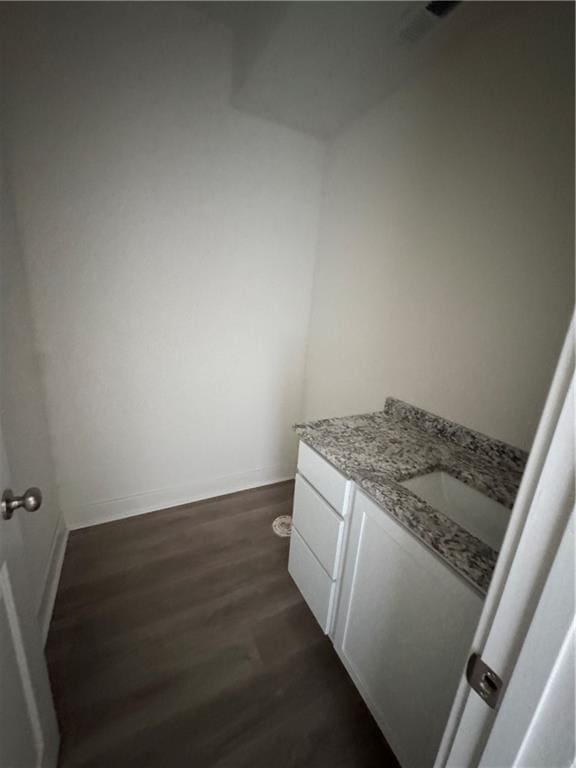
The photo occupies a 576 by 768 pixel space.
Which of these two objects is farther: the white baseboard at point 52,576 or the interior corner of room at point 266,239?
the white baseboard at point 52,576

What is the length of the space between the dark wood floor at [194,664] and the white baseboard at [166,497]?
4.5 inches

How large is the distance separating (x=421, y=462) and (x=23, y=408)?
5.54 ft

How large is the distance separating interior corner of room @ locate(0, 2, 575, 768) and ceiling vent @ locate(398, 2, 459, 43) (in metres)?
0.01

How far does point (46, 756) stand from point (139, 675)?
0.37 metres

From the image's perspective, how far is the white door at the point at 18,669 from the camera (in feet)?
2.12

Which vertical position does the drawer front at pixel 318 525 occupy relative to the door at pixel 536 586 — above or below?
below

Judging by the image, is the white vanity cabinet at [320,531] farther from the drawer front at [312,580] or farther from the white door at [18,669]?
the white door at [18,669]

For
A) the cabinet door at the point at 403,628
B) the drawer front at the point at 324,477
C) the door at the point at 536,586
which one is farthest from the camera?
the drawer front at the point at 324,477

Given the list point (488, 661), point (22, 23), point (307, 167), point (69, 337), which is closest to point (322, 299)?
point (307, 167)

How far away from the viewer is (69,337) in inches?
63.2

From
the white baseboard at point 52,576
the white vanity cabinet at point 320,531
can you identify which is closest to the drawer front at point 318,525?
the white vanity cabinet at point 320,531

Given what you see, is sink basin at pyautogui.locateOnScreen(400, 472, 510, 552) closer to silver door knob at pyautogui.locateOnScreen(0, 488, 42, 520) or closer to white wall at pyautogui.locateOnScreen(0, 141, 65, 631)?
silver door knob at pyautogui.locateOnScreen(0, 488, 42, 520)

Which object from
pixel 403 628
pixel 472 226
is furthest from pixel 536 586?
pixel 472 226

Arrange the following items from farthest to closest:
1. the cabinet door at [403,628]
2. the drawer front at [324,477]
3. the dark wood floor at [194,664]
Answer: the drawer front at [324,477] → the dark wood floor at [194,664] → the cabinet door at [403,628]
